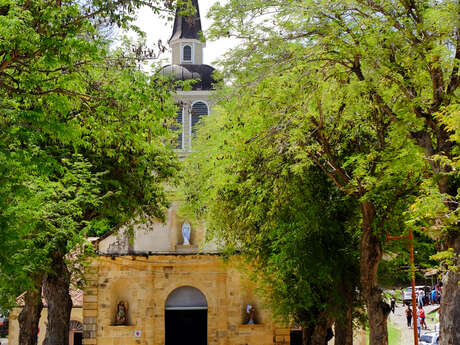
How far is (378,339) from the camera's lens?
1546cm

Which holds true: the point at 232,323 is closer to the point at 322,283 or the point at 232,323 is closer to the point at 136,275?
the point at 136,275

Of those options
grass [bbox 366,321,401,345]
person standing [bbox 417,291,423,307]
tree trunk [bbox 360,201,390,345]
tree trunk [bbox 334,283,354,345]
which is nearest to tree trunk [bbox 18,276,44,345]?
tree trunk [bbox 334,283,354,345]

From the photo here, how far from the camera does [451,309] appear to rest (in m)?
11.3

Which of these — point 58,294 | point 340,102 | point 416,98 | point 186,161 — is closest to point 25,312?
point 58,294

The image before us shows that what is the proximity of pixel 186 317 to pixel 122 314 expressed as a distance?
344 centimetres

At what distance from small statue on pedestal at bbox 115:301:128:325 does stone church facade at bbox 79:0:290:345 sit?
5 cm

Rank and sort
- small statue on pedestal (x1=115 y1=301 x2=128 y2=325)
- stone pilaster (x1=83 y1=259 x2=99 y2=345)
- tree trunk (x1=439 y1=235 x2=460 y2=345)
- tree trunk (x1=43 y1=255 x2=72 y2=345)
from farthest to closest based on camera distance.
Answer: small statue on pedestal (x1=115 y1=301 x2=128 y2=325), stone pilaster (x1=83 y1=259 x2=99 y2=345), tree trunk (x1=43 y1=255 x2=72 y2=345), tree trunk (x1=439 y1=235 x2=460 y2=345)

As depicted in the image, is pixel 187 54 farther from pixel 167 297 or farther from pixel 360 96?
pixel 360 96

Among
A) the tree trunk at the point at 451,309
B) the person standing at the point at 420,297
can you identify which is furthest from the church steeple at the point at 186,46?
the tree trunk at the point at 451,309

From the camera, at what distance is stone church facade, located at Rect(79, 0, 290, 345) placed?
28.9 meters

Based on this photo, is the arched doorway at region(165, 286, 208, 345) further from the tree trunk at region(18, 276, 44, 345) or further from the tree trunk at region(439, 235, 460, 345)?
the tree trunk at region(439, 235, 460, 345)

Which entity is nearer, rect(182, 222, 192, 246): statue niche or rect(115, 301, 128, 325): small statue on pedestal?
rect(115, 301, 128, 325): small statue on pedestal

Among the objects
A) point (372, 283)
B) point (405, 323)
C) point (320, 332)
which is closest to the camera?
point (372, 283)

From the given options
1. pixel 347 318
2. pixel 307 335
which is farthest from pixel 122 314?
pixel 347 318
